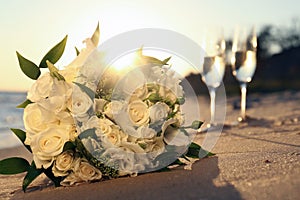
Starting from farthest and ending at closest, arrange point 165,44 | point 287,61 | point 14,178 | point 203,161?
point 287,61
point 14,178
point 165,44
point 203,161

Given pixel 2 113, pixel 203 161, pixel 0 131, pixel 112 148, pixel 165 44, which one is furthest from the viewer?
pixel 2 113

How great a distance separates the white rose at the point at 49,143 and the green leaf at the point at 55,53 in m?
0.42

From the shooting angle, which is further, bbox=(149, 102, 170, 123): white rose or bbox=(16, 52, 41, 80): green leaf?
bbox=(16, 52, 41, 80): green leaf

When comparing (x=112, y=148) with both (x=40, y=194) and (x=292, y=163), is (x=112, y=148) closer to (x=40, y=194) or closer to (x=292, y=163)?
(x=40, y=194)

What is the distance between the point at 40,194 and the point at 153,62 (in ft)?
3.05

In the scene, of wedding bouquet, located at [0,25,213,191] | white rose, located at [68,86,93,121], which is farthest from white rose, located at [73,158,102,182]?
white rose, located at [68,86,93,121]

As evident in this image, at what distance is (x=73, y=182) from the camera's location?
247 cm

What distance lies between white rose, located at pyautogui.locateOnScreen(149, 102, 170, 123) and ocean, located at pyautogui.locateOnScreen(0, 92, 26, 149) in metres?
4.46

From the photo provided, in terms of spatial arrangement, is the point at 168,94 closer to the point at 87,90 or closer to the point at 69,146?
the point at 87,90

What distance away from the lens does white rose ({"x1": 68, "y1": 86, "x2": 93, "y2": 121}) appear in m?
2.39

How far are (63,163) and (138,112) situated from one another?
47 cm

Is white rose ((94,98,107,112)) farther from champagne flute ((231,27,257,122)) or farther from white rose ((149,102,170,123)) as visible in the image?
champagne flute ((231,27,257,122))

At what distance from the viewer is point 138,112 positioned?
239 centimetres

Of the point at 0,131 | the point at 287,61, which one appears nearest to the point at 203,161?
the point at 0,131
